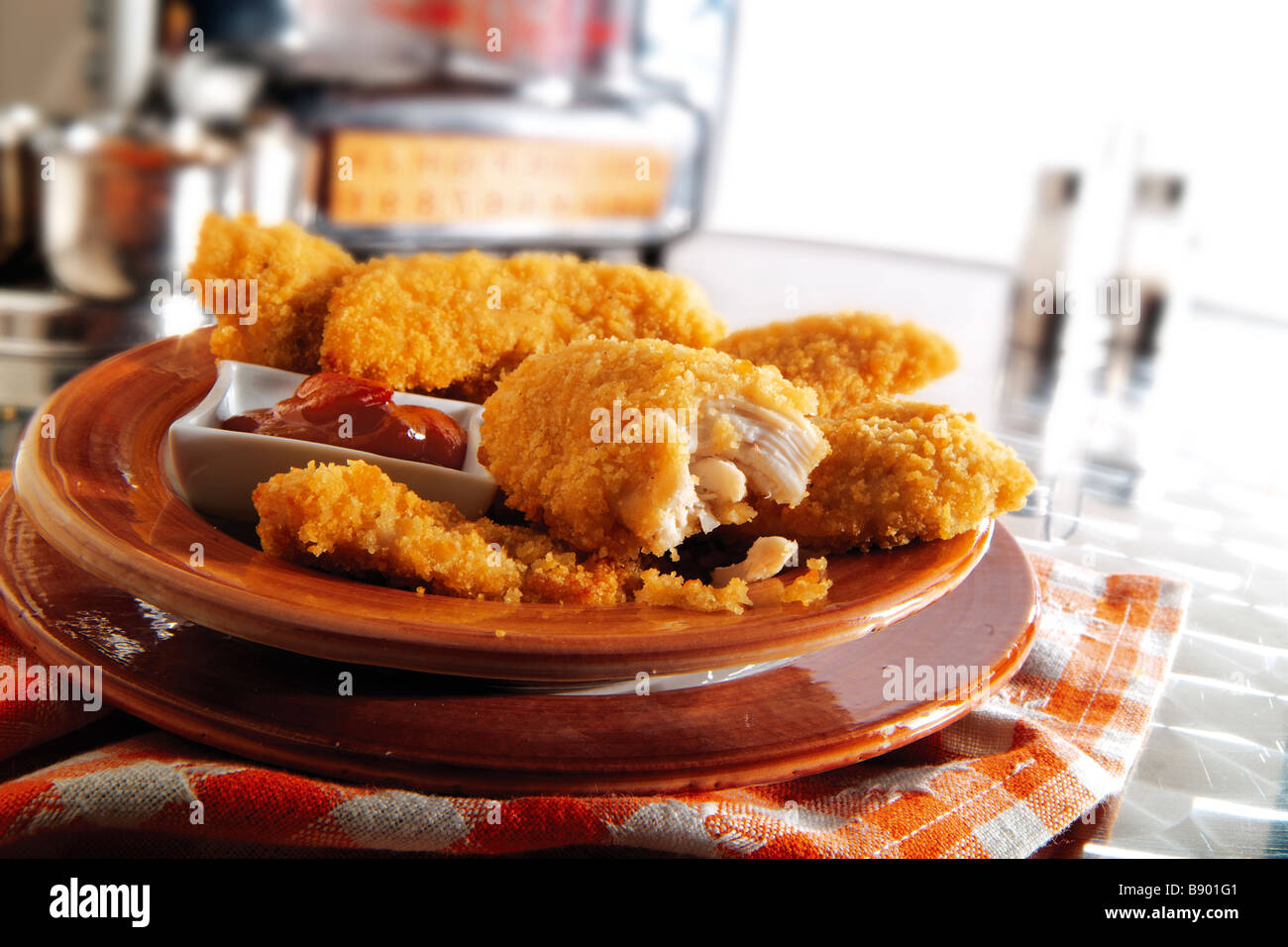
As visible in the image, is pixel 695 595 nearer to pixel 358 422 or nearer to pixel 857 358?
pixel 358 422

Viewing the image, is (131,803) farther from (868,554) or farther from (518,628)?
(868,554)

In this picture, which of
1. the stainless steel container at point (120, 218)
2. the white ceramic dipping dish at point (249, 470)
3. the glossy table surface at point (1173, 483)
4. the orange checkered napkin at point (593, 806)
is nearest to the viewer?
the orange checkered napkin at point (593, 806)

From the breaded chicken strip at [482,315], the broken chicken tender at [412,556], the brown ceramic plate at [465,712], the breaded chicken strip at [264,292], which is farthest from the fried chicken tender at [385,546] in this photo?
the breaded chicken strip at [264,292]

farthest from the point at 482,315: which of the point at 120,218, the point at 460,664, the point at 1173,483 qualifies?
the point at 120,218

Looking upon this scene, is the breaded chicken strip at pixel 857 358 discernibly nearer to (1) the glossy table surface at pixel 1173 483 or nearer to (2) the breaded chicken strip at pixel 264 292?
(1) the glossy table surface at pixel 1173 483

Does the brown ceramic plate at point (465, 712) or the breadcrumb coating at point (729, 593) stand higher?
the breadcrumb coating at point (729, 593)
